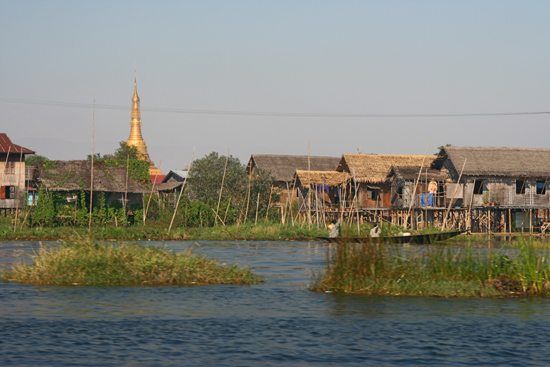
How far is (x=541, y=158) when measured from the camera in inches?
1652

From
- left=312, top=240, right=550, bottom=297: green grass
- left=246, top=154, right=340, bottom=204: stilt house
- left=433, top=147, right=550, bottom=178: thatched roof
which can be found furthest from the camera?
left=246, top=154, right=340, bottom=204: stilt house

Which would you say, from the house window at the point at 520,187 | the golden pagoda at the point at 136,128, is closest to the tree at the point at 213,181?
the house window at the point at 520,187

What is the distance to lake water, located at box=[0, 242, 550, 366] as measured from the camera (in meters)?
9.24

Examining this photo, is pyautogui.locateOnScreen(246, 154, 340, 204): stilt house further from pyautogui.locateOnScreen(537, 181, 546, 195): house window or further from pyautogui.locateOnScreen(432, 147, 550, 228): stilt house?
pyautogui.locateOnScreen(537, 181, 546, 195): house window

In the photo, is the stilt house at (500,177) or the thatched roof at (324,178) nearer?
the stilt house at (500,177)

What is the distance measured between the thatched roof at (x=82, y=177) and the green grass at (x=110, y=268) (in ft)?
85.7

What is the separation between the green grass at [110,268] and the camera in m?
15.0

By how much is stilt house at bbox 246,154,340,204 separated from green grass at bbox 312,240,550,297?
120 feet

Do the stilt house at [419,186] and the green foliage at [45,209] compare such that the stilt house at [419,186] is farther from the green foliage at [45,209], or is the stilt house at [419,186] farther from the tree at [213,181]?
the green foliage at [45,209]

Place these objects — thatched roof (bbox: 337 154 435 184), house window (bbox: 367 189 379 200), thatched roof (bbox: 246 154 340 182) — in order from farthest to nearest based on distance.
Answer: thatched roof (bbox: 246 154 340 182) → house window (bbox: 367 189 379 200) → thatched roof (bbox: 337 154 435 184)

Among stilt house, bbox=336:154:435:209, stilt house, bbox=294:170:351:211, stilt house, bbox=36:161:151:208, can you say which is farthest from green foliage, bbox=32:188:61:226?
stilt house, bbox=336:154:435:209

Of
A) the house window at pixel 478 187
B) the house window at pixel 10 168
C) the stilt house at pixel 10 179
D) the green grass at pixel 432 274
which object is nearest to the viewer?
the green grass at pixel 432 274

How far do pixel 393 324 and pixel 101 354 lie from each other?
183 inches

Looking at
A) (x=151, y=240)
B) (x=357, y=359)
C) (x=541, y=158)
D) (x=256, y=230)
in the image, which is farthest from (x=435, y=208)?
(x=357, y=359)
